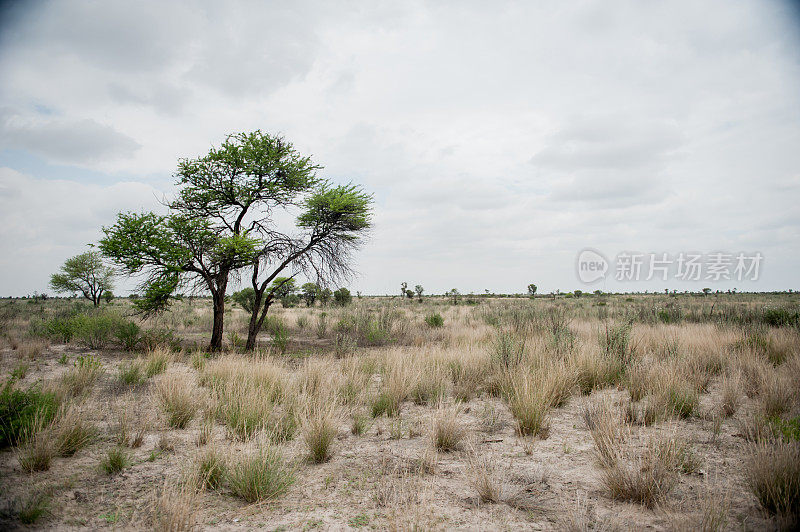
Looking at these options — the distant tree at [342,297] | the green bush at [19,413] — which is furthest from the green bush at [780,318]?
the distant tree at [342,297]

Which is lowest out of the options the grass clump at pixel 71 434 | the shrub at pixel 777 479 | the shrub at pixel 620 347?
the grass clump at pixel 71 434

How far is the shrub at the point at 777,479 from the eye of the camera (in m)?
2.85

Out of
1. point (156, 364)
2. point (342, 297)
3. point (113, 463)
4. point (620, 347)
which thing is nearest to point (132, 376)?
point (156, 364)

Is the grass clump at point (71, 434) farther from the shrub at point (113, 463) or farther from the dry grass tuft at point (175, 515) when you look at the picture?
the dry grass tuft at point (175, 515)

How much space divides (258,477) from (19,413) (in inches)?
153

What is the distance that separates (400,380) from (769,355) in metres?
8.89

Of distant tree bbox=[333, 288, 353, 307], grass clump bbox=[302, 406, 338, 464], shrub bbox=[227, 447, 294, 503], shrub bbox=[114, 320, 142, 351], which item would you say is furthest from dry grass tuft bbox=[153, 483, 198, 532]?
distant tree bbox=[333, 288, 353, 307]

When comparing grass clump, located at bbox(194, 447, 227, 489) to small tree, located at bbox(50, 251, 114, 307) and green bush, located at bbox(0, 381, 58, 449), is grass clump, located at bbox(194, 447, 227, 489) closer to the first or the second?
green bush, located at bbox(0, 381, 58, 449)

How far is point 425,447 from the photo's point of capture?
4.53 m

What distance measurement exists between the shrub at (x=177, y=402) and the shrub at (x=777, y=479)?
701cm

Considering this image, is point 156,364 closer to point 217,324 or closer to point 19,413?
point 19,413

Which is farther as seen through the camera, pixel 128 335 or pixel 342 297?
pixel 342 297

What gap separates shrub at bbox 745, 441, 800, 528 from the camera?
9.34 ft

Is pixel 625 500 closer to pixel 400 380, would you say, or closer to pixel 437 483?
pixel 437 483
